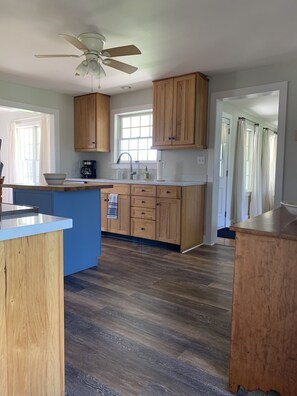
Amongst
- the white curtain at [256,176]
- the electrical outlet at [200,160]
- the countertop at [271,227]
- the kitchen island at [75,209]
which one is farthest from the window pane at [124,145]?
the countertop at [271,227]

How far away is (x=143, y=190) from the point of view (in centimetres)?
421

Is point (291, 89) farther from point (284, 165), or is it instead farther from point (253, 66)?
point (284, 165)

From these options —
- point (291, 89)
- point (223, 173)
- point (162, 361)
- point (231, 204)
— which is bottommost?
point (162, 361)

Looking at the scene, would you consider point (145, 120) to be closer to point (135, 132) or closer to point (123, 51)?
point (135, 132)

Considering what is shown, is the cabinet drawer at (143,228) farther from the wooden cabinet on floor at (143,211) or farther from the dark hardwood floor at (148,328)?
the dark hardwood floor at (148,328)

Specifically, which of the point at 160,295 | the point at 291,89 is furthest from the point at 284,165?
the point at 160,295

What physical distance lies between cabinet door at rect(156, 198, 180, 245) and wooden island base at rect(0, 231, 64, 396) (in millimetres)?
2806

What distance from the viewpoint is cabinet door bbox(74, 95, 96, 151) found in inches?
206

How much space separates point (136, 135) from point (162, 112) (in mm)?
1045

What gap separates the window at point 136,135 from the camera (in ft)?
16.7

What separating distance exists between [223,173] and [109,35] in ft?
11.3

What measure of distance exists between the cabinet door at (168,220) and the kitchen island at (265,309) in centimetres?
244

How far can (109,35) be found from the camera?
2.91 meters

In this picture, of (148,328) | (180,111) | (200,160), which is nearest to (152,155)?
(200,160)
